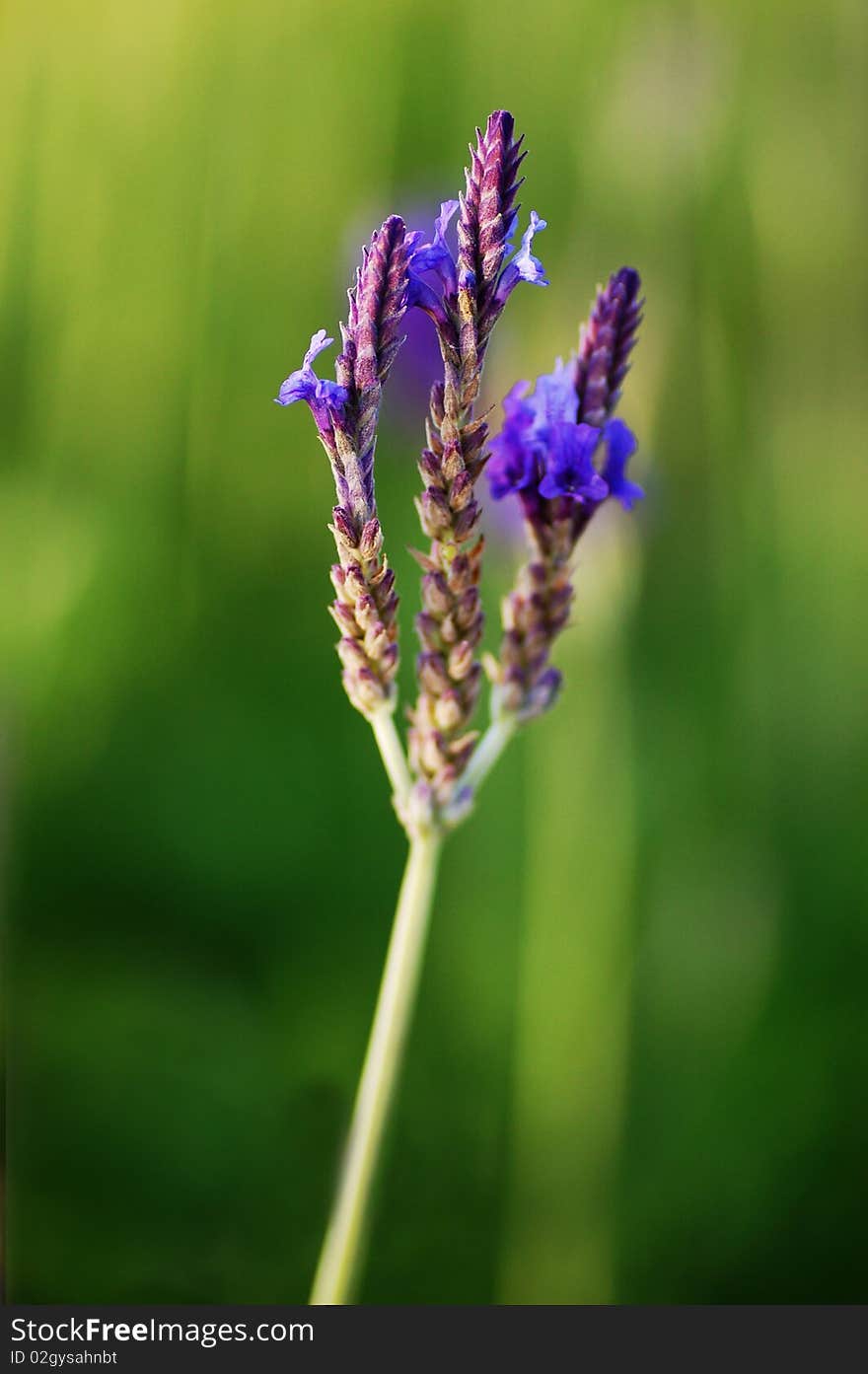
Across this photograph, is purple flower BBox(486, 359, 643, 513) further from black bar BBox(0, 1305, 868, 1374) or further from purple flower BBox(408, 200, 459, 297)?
black bar BBox(0, 1305, 868, 1374)

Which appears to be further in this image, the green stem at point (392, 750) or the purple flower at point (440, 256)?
the green stem at point (392, 750)

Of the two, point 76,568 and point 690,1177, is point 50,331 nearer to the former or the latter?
point 76,568

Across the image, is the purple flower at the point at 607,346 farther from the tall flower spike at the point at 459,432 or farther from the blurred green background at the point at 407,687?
the blurred green background at the point at 407,687

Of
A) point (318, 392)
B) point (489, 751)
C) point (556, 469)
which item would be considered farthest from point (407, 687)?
point (318, 392)

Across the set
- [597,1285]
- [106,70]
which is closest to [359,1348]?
[597,1285]

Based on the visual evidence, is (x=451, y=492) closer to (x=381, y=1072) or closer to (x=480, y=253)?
(x=480, y=253)

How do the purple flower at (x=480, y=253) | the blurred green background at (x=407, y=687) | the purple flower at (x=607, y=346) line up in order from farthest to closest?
the blurred green background at (x=407, y=687) → the purple flower at (x=607, y=346) → the purple flower at (x=480, y=253)

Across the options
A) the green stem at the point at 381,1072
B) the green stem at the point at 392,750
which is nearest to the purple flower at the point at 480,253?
the green stem at the point at 392,750
